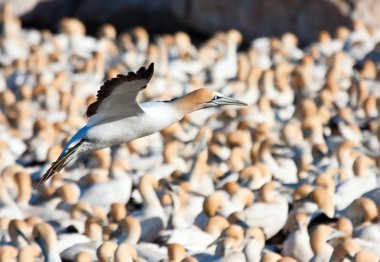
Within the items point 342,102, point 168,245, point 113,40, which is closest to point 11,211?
point 168,245

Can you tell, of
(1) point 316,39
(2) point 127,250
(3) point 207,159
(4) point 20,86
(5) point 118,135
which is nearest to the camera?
(5) point 118,135

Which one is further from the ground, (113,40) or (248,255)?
(113,40)

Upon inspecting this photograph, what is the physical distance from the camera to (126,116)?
25.6 ft

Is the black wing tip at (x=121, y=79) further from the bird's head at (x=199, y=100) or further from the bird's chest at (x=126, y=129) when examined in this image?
the bird's head at (x=199, y=100)

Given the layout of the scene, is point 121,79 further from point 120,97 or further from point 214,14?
point 214,14

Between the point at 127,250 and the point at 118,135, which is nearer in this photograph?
the point at 118,135

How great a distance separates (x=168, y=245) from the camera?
1005 cm

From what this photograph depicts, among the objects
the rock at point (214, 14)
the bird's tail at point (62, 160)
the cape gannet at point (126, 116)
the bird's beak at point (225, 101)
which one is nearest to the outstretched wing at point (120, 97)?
the cape gannet at point (126, 116)

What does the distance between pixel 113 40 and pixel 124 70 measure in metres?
1.40

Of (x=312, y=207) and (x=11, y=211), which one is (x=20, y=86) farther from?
(x=312, y=207)

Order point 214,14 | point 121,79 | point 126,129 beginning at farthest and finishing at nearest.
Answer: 1. point 214,14
2. point 126,129
3. point 121,79

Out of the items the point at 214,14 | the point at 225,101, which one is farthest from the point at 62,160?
the point at 214,14

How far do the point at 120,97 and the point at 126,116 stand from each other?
23 centimetres

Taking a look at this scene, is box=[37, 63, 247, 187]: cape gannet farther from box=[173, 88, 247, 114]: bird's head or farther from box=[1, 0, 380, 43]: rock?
box=[1, 0, 380, 43]: rock
